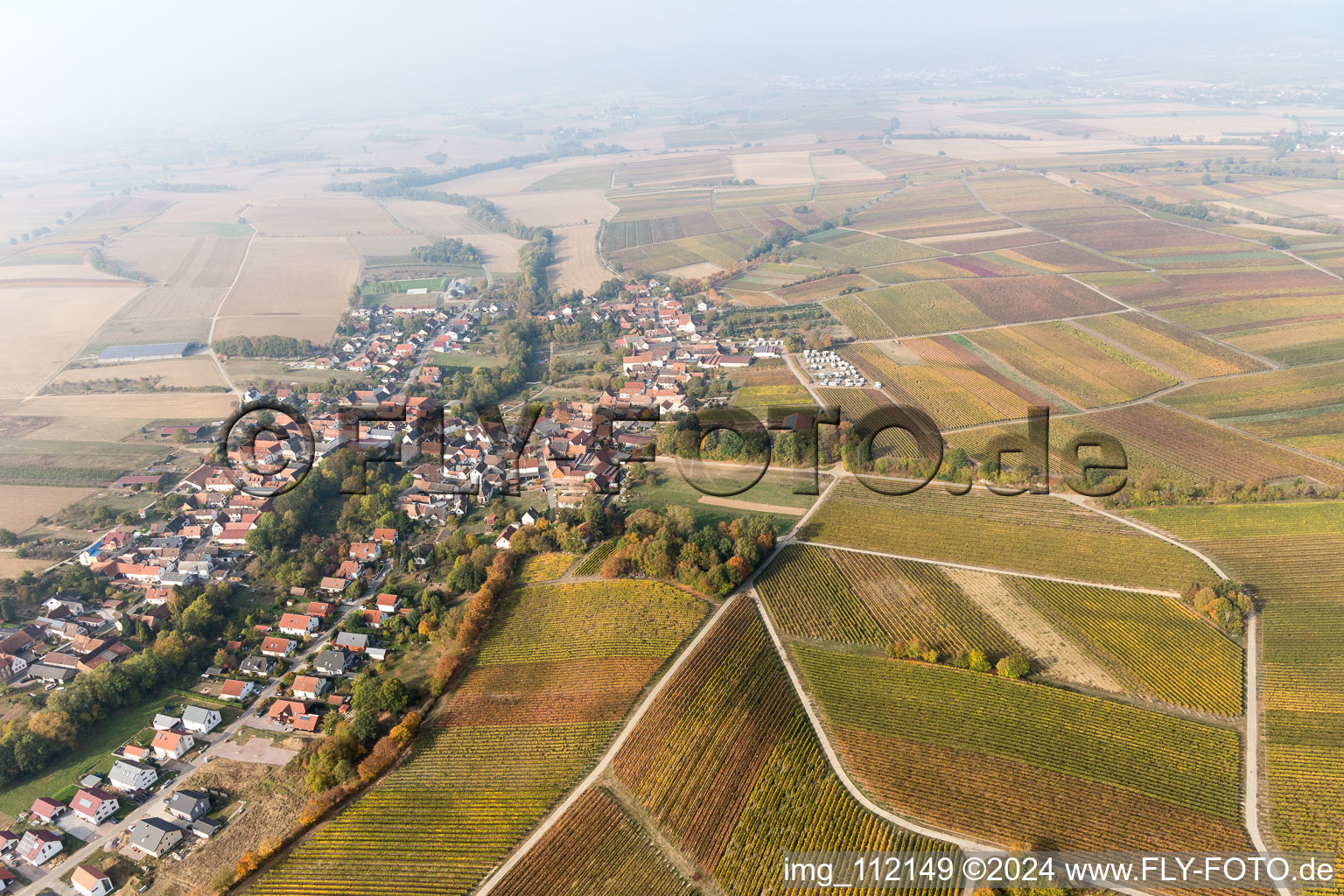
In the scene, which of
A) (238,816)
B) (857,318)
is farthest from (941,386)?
(238,816)

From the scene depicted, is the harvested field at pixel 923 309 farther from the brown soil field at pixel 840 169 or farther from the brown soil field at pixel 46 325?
the brown soil field at pixel 46 325

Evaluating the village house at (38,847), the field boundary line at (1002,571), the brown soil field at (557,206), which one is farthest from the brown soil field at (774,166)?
the village house at (38,847)

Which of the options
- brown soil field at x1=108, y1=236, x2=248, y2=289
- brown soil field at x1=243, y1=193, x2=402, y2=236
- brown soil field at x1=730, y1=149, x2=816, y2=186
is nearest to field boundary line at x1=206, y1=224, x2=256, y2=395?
brown soil field at x1=108, y1=236, x2=248, y2=289

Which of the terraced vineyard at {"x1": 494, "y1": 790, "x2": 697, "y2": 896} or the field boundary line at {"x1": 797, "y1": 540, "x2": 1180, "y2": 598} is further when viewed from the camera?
the field boundary line at {"x1": 797, "y1": 540, "x2": 1180, "y2": 598}

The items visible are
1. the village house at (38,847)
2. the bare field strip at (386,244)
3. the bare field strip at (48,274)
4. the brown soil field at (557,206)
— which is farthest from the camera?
the brown soil field at (557,206)

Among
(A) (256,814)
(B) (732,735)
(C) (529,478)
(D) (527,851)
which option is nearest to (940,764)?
(B) (732,735)

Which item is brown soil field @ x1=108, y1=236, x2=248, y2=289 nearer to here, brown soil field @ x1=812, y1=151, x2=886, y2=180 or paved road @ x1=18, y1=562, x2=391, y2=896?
paved road @ x1=18, y1=562, x2=391, y2=896
